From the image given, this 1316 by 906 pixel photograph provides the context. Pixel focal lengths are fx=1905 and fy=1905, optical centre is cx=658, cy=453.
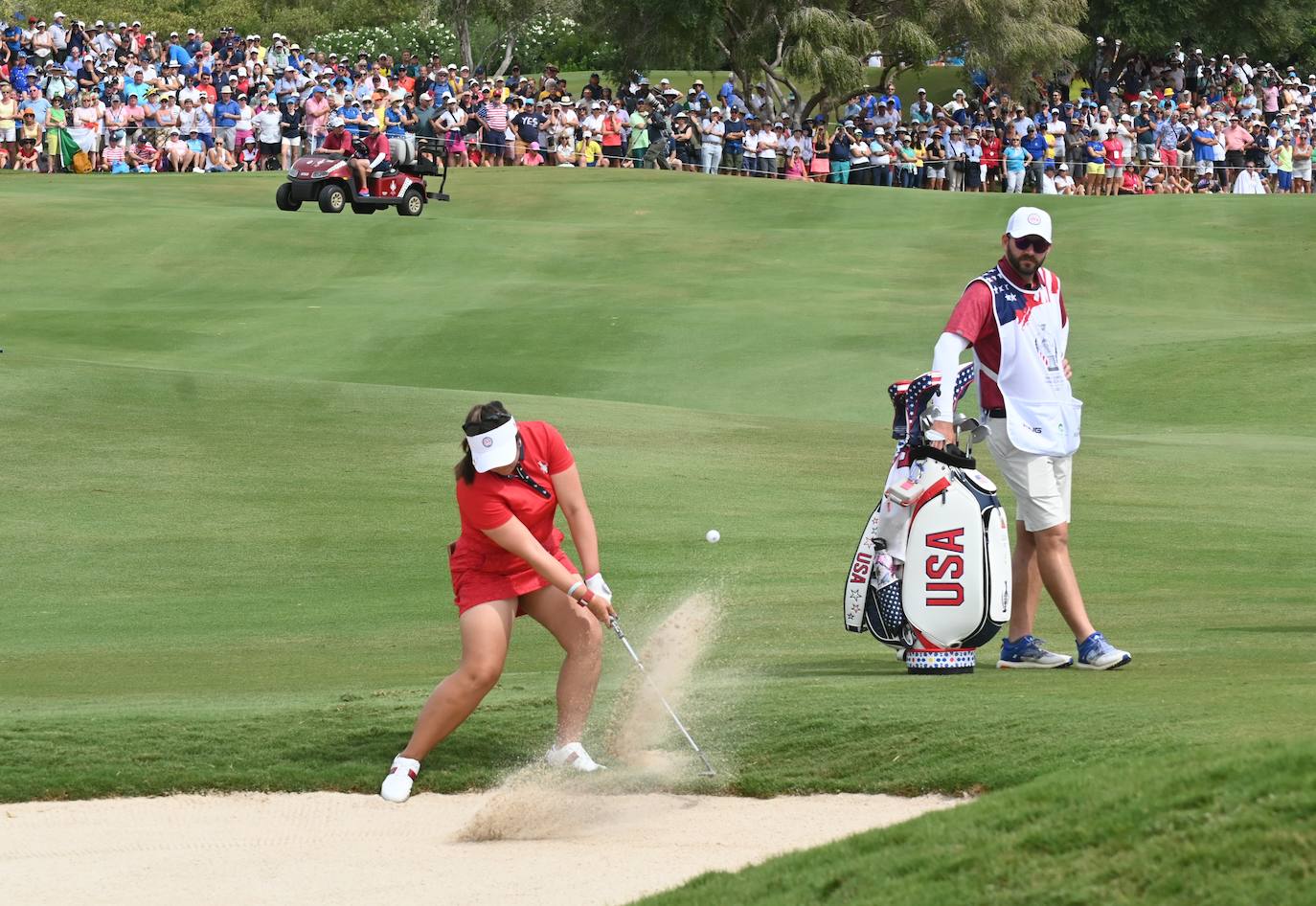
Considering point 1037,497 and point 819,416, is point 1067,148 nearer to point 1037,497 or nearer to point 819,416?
point 819,416

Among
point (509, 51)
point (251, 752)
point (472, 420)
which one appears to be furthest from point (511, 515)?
point (509, 51)

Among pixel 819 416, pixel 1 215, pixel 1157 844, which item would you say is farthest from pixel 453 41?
pixel 1157 844

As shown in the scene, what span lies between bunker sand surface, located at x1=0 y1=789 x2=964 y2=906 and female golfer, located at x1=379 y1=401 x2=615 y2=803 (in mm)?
373

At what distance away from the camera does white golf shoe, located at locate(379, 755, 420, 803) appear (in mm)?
7504

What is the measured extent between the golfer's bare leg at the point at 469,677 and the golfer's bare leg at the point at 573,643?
16cm

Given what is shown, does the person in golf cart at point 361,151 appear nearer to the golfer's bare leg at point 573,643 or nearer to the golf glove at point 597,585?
the golfer's bare leg at point 573,643

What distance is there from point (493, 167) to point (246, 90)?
5901 mm

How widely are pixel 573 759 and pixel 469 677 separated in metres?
0.59

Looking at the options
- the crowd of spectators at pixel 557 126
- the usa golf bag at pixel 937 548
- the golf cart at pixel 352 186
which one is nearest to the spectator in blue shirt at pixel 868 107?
the crowd of spectators at pixel 557 126

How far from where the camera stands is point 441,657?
33.7 feet

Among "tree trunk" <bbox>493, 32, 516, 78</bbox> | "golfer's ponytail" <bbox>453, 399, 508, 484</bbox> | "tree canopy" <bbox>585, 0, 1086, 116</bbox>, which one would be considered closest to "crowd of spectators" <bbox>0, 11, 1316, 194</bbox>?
"tree canopy" <bbox>585, 0, 1086, 116</bbox>

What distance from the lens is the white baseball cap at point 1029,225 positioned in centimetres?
872

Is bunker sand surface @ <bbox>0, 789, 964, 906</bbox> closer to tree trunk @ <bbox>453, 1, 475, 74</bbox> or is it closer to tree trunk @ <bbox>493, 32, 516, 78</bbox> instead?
tree trunk @ <bbox>453, 1, 475, 74</bbox>

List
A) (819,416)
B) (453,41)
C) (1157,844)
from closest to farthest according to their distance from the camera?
1. (1157,844)
2. (819,416)
3. (453,41)
